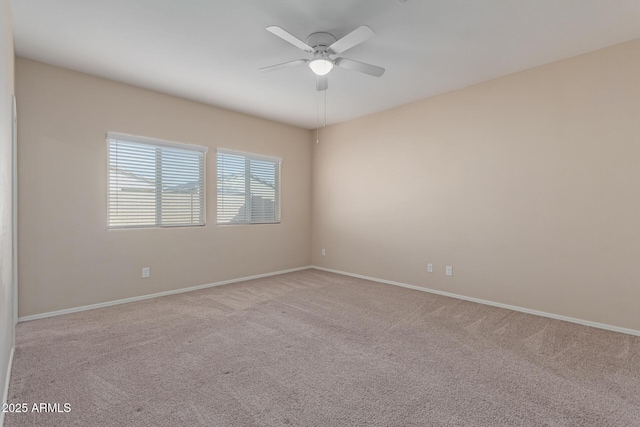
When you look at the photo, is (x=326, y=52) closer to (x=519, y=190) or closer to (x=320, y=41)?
(x=320, y=41)

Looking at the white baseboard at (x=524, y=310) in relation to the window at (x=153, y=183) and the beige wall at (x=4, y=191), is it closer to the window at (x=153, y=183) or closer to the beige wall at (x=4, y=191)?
the window at (x=153, y=183)

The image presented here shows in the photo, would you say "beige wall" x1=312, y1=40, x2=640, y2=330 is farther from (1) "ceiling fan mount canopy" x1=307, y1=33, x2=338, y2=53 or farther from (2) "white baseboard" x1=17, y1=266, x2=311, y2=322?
(1) "ceiling fan mount canopy" x1=307, y1=33, x2=338, y2=53

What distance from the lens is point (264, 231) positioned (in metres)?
5.16

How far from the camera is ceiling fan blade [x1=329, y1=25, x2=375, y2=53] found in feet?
7.21

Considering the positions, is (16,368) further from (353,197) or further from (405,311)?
(353,197)

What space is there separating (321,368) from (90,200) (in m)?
3.15

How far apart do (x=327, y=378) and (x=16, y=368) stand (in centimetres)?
217

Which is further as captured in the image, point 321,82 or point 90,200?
point 90,200

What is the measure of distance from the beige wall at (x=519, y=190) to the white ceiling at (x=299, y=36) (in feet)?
1.28

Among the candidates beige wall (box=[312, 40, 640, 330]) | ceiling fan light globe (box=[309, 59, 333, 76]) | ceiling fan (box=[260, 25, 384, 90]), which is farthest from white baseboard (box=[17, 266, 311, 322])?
ceiling fan light globe (box=[309, 59, 333, 76])

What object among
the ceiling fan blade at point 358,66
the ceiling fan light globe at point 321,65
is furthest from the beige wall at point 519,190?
the ceiling fan light globe at point 321,65

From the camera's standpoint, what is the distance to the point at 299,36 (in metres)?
2.72

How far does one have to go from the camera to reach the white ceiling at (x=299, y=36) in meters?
→ 2.32

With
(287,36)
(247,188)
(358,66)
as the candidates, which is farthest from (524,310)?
(247,188)
